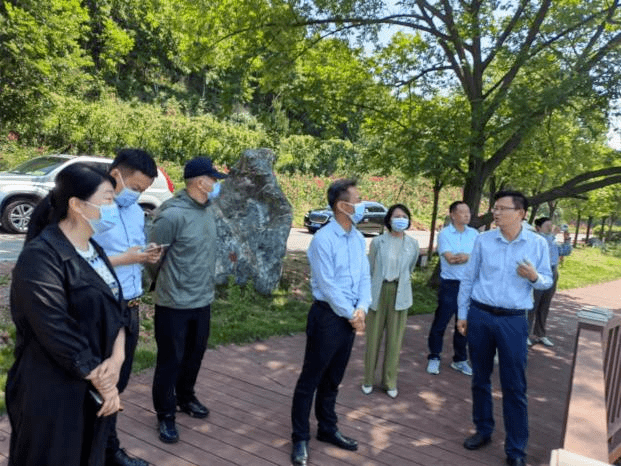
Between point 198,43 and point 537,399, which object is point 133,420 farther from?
point 198,43

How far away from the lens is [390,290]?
16.6ft

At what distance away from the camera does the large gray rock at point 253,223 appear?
8289mm

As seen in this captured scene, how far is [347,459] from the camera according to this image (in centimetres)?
372

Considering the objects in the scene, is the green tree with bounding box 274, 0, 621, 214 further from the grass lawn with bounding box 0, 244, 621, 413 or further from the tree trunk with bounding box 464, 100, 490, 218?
the grass lawn with bounding box 0, 244, 621, 413

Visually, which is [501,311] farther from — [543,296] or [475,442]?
[543,296]

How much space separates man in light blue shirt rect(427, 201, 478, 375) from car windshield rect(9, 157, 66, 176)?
9.24 meters

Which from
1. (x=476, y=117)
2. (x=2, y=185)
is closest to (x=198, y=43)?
Answer: (x=2, y=185)

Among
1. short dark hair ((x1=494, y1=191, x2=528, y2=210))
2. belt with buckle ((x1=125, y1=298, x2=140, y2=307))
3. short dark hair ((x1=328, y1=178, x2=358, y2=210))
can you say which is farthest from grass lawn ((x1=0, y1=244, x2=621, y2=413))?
short dark hair ((x1=494, y1=191, x2=528, y2=210))

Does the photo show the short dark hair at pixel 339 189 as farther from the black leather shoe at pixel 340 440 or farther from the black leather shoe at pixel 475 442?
the black leather shoe at pixel 475 442

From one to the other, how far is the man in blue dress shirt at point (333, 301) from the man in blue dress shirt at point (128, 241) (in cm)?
107

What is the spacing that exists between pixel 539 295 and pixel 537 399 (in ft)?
7.55

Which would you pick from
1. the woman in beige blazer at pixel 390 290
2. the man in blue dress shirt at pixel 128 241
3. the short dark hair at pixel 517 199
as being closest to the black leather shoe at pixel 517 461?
the woman in beige blazer at pixel 390 290

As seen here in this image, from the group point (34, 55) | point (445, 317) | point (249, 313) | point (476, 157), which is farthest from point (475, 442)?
point (34, 55)

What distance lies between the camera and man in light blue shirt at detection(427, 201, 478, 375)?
5734mm
